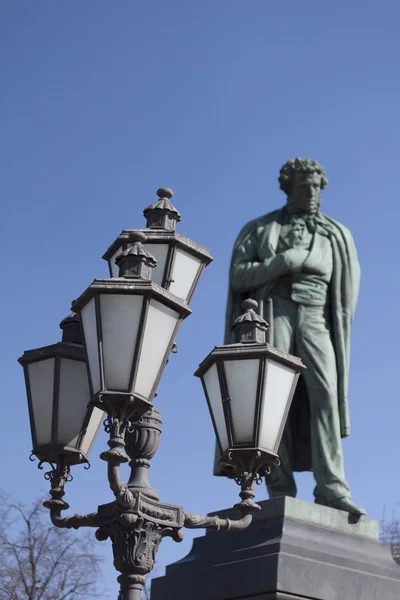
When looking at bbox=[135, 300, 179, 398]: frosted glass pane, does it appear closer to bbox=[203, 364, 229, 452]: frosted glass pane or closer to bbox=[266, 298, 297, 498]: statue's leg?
bbox=[203, 364, 229, 452]: frosted glass pane

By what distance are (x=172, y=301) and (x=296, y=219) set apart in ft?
17.8

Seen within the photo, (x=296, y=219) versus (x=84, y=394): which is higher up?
(x=296, y=219)

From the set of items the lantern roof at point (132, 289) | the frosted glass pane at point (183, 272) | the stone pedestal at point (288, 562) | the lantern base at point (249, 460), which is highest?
the frosted glass pane at point (183, 272)

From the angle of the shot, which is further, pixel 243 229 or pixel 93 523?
pixel 243 229

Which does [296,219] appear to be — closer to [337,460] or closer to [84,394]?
[337,460]

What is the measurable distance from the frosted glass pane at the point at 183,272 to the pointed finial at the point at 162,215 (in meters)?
0.28

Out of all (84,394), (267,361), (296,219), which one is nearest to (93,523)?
(84,394)

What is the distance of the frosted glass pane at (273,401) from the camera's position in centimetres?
508

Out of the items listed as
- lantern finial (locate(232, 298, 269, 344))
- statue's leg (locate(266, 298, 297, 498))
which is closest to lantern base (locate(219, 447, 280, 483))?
lantern finial (locate(232, 298, 269, 344))

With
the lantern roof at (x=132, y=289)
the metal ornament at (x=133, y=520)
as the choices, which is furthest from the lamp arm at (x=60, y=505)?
the lantern roof at (x=132, y=289)

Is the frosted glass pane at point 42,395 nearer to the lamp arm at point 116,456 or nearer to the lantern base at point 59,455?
the lantern base at point 59,455

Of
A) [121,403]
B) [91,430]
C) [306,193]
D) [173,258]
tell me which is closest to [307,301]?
[306,193]

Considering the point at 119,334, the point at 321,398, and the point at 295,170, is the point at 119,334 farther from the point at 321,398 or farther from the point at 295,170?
the point at 295,170

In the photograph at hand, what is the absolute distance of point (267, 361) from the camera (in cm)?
512
